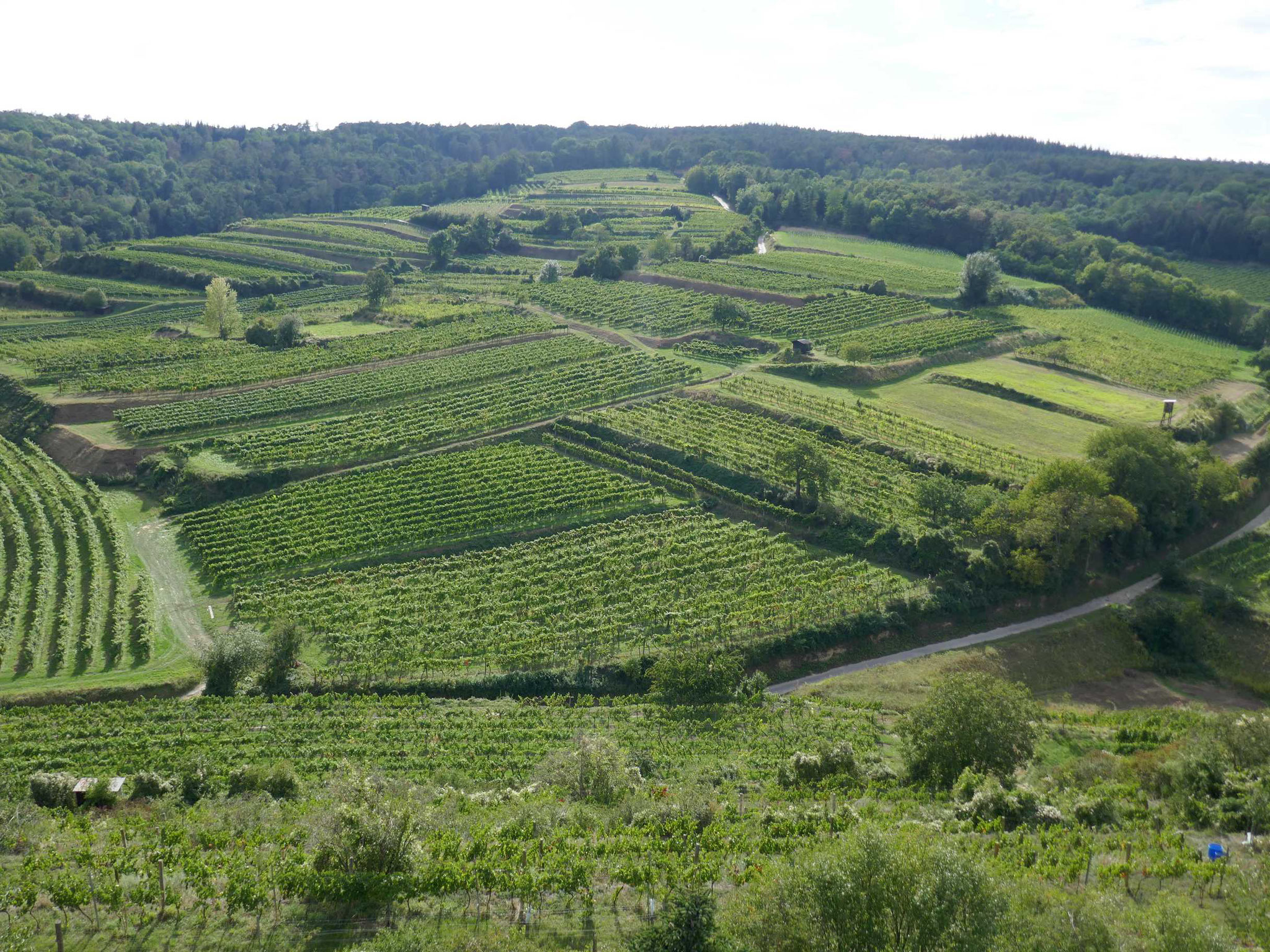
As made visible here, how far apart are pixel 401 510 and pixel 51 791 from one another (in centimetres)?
3071

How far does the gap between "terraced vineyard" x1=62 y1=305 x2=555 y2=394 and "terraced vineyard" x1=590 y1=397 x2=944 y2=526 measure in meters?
29.3

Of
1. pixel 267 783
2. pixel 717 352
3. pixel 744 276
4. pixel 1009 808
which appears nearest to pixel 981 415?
pixel 717 352

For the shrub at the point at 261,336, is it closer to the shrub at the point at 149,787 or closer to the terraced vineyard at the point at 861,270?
the terraced vineyard at the point at 861,270

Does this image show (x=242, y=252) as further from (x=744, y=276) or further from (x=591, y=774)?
(x=591, y=774)

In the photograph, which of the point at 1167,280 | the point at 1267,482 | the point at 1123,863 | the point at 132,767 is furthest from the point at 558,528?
the point at 1167,280

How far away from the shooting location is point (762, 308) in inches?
4405

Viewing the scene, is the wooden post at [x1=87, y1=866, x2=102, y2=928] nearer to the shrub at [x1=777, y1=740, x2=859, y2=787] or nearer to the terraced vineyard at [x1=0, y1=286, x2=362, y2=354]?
the shrub at [x1=777, y1=740, x2=859, y2=787]

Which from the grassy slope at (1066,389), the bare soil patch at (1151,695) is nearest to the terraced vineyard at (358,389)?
the grassy slope at (1066,389)

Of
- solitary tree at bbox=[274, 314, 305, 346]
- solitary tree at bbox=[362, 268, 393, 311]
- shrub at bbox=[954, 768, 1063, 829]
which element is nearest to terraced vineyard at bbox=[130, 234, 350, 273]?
solitary tree at bbox=[362, 268, 393, 311]

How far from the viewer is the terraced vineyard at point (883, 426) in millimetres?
68438

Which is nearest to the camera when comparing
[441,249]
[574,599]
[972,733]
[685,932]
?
[685,932]

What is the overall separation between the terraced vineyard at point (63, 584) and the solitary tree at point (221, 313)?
1589 inches

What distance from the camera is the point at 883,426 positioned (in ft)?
249

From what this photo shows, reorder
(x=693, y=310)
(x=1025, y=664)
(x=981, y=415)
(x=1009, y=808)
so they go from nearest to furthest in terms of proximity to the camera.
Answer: (x=1009, y=808) → (x=1025, y=664) → (x=981, y=415) → (x=693, y=310)
